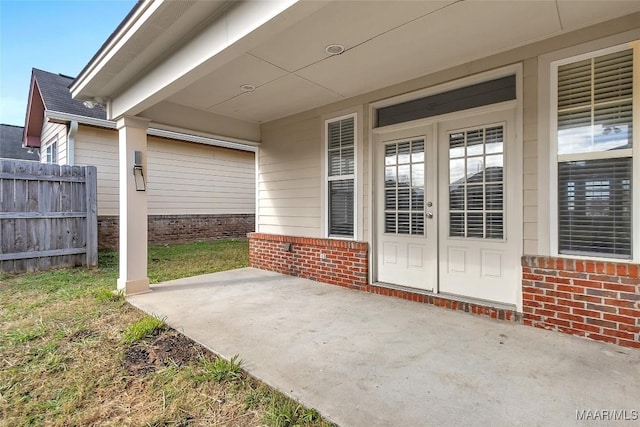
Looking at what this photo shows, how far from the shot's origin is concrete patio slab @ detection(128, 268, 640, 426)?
5.79 feet

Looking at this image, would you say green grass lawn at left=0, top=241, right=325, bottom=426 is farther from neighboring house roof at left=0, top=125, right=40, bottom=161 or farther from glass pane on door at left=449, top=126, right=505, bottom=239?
neighboring house roof at left=0, top=125, right=40, bottom=161

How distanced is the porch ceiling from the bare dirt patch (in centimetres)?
250

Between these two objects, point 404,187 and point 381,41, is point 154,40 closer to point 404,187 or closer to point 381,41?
point 381,41

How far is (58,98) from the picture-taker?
296 inches

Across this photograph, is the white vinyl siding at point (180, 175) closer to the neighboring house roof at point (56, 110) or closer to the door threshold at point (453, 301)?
the neighboring house roof at point (56, 110)

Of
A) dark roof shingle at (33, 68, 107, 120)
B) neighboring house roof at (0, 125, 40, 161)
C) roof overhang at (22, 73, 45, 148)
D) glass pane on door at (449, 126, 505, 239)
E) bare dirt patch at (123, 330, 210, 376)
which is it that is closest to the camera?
bare dirt patch at (123, 330, 210, 376)

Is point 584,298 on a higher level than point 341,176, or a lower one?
lower

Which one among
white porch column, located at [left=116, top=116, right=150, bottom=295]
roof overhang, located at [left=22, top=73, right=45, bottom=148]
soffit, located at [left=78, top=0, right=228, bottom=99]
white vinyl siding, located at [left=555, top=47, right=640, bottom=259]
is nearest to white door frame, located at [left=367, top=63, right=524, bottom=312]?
white vinyl siding, located at [left=555, top=47, right=640, bottom=259]

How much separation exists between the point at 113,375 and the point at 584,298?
365 cm

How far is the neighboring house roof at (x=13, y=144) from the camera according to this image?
1127 centimetres

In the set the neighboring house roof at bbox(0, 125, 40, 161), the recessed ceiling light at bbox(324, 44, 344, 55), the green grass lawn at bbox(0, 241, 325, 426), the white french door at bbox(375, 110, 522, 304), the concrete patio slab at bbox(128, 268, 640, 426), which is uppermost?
the neighboring house roof at bbox(0, 125, 40, 161)

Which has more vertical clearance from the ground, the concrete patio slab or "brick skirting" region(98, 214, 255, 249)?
"brick skirting" region(98, 214, 255, 249)

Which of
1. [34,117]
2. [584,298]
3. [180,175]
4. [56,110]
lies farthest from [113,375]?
[34,117]

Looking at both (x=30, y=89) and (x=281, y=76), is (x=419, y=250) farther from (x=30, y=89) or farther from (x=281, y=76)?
(x=30, y=89)
